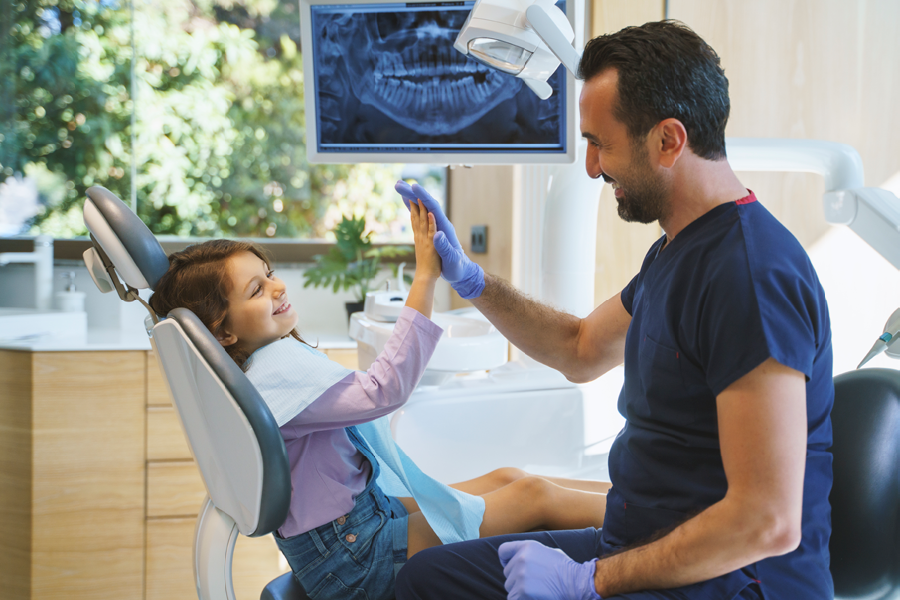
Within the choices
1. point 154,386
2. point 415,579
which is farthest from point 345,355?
point 415,579

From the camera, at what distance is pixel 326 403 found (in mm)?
1074

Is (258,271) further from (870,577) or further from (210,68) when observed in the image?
(210,68)

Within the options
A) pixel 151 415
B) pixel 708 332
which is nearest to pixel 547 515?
pixel 708 332

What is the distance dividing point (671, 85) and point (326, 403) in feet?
2.25

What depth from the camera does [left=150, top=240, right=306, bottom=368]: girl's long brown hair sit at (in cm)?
112

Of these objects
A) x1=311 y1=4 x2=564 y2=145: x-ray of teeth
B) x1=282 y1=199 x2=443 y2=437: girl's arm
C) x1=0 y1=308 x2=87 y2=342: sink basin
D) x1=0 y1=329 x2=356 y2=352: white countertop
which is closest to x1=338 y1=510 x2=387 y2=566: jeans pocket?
x1=282 y1=199 x2=443 y2=437: girl's arm

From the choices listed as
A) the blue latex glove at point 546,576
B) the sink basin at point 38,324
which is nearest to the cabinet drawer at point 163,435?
the sink basin at point 38,324

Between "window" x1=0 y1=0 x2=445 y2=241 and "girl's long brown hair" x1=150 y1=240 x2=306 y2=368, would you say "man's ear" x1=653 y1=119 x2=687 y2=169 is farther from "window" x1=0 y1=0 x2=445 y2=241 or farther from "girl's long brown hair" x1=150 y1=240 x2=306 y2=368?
"window" x1=0 y1=0 x2=445 y2=241

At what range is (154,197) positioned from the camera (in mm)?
2939

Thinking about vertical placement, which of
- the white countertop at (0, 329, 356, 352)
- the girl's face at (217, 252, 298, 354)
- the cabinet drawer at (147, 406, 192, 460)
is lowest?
the cabinet drawer at (147, 406, 192, 460)

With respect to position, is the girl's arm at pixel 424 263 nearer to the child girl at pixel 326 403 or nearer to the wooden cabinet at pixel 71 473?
the child girl at pixel 326 403

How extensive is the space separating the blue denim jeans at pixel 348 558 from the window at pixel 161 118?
2.17 metres

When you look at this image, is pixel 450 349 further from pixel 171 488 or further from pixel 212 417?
pixel 171 488

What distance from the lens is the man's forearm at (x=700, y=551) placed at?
0.80m
